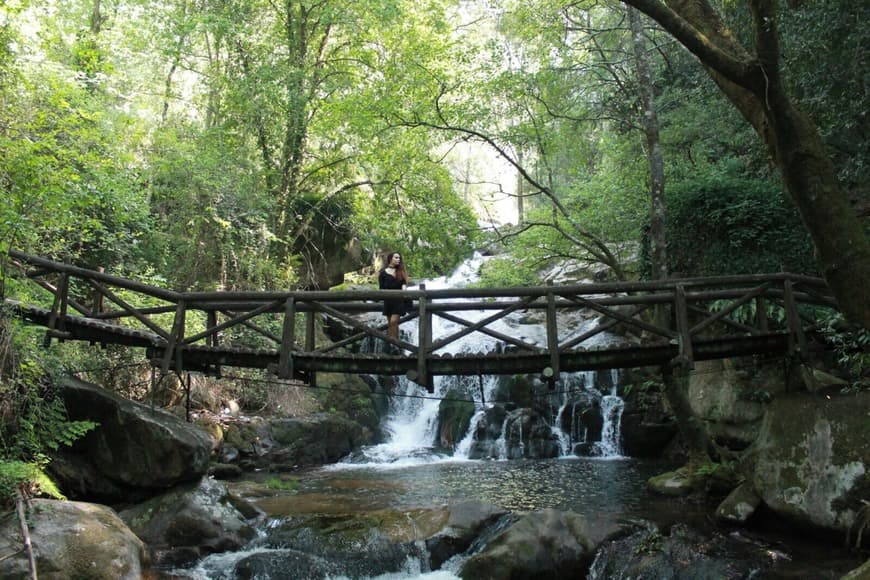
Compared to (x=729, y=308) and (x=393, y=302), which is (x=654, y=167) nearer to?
(x=729, y=308)

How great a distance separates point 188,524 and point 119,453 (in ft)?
5.77

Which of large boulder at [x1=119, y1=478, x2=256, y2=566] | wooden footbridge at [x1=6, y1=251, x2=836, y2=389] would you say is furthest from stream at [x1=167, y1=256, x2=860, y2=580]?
wooden footbridge at [x1=6, y1=251, x2=836, y2=389]

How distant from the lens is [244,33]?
1748 centimetres

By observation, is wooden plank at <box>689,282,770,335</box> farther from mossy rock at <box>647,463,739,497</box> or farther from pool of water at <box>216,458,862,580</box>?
mossy rock at <box>647,463,739,497</box>

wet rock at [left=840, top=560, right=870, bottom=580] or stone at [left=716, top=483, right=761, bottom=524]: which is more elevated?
wet rock at [left=840, top=560, right=870, bottom=580]

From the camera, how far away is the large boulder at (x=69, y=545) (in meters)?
6.60

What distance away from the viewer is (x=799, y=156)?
5.75 m

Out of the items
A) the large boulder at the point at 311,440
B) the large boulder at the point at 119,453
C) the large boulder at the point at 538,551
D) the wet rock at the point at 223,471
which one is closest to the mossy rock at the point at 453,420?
the large boulder at the point at 311,440

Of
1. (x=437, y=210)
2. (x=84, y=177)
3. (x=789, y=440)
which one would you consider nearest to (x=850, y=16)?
(x=789, y=440)

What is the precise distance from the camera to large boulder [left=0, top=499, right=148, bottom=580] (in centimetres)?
660

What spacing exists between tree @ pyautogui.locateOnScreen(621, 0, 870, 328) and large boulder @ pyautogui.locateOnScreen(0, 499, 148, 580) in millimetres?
7800

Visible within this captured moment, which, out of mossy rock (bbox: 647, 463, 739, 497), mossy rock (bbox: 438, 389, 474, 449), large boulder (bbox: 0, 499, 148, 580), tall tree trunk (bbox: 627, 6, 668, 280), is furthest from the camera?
mossy rock (bbox: 438, 389, 474, 449)

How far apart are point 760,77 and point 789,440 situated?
5385 mm

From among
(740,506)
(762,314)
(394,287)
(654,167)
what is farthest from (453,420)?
(762,314)
